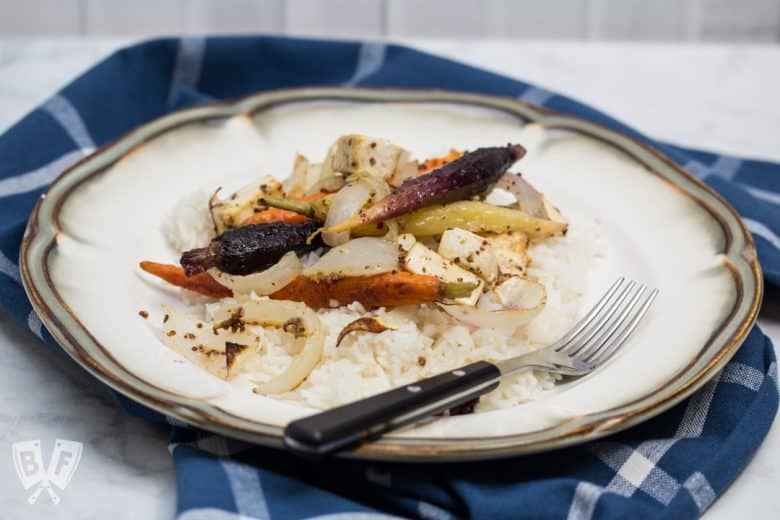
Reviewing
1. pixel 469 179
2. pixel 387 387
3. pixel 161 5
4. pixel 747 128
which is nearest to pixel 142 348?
pixel 387 387

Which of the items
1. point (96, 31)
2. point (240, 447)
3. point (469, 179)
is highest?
point (469, 179)

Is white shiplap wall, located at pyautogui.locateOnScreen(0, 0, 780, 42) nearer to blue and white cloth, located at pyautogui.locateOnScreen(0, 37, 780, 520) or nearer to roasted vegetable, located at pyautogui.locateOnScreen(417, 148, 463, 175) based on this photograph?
blue and white cloth, located at pyautogui.locateOnScreen(0, 37, 780, 520)

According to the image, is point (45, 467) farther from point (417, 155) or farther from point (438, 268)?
point (417, 155)

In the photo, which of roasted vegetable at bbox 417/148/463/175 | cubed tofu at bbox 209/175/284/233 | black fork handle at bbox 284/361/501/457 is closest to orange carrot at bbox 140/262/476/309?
cubed tofu at bbox 209/175/284/233

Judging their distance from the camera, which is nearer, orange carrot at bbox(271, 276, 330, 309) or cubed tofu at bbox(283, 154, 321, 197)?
orange carrot at bbox(271, 276, 330, 309)

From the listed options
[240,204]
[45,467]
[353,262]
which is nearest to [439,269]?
[353,262]

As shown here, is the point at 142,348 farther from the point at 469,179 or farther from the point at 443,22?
the point at 443,22
